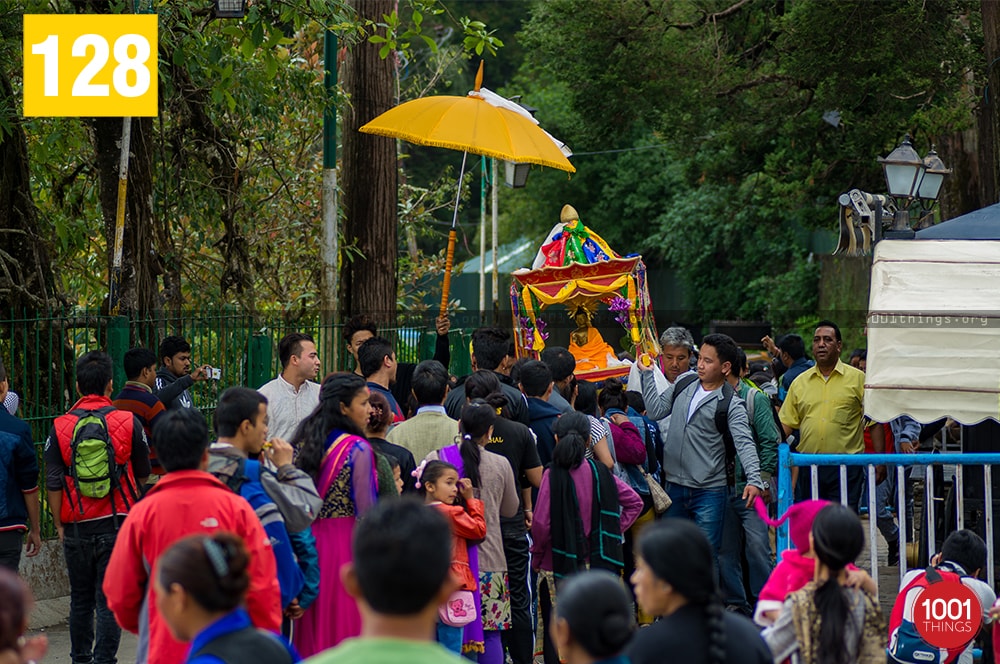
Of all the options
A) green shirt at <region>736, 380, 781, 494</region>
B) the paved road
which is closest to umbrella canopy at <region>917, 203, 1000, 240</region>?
green shirt at <region>736, 380, 781, 494</region>

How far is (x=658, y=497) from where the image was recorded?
27.1ft

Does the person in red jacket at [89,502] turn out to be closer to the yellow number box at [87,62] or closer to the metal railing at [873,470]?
the yellow number box at [87,62]

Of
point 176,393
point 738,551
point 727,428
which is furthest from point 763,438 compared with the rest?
point 176,393

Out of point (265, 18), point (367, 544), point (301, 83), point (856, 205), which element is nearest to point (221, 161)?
point (301, 83)

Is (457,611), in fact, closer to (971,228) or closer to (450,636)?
(450,636)

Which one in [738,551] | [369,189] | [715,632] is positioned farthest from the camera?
[369,189]

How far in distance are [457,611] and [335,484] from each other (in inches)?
46.1

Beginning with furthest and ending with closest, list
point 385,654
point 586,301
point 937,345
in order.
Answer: point 586,301 < point 937,345 < point 385,654

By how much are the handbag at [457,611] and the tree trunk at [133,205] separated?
16.2 feet

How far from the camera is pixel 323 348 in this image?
12.0m

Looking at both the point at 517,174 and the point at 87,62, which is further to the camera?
the point at 517,174

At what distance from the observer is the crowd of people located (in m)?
3.44

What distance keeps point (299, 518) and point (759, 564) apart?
411cm

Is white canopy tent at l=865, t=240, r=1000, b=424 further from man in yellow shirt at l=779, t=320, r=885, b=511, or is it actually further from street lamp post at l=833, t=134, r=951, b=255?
street lamp post at l=833, t=134, r=951, b=255
